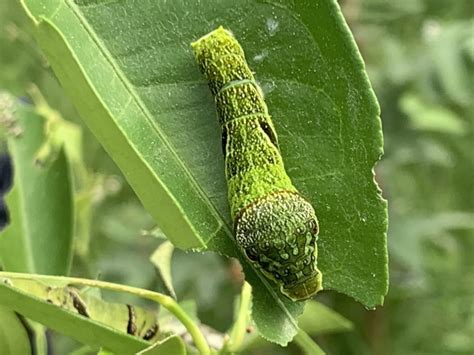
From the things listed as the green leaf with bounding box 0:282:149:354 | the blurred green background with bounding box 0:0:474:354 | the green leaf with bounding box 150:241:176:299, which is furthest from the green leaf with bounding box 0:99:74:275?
the blurred green background with bounding box 0:0:474:354

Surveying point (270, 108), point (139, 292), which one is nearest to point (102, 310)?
point (139, 292)

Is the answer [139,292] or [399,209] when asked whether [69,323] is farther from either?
[399,209]

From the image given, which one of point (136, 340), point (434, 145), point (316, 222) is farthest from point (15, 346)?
point (434, 145)

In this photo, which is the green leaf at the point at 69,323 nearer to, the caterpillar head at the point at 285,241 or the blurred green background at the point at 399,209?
the caterpillar head at the point at 285,241

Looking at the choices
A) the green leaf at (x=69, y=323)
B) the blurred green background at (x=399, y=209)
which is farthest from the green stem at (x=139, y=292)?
the blurred green background at (x=399, y=209)

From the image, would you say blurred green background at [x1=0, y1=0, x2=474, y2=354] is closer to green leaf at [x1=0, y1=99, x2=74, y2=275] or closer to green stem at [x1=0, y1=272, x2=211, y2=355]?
green leaf at [x1=0, y1=99, x2=74, y2=275]
